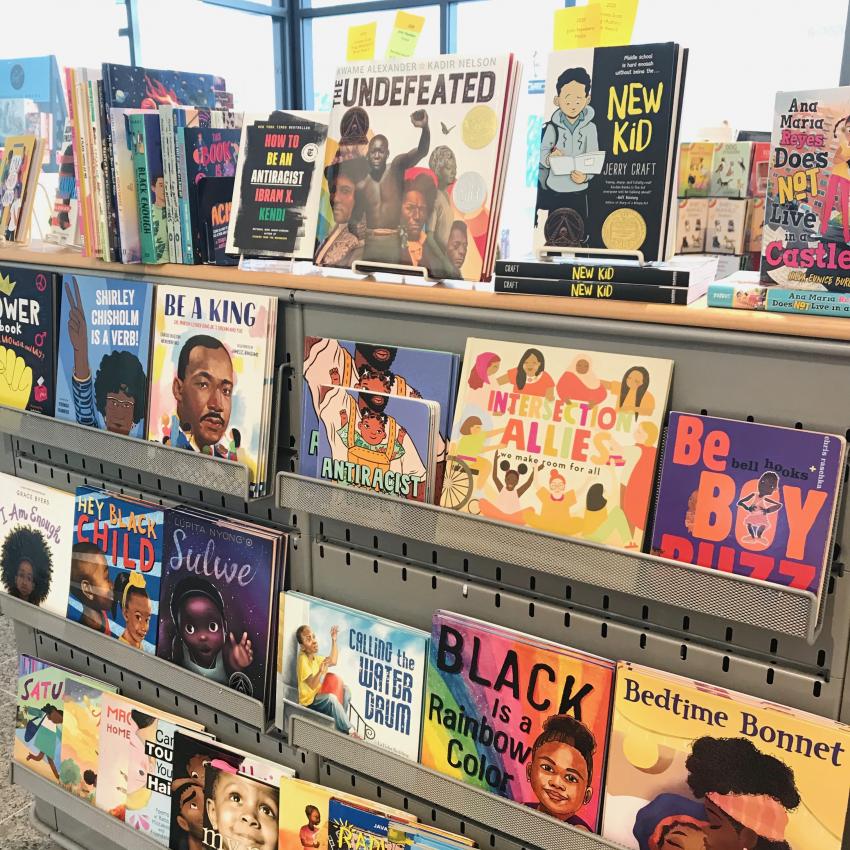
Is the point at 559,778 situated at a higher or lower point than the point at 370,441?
lower

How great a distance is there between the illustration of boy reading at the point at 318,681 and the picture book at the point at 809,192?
930mm

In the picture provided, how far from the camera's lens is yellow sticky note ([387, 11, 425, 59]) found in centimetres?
136

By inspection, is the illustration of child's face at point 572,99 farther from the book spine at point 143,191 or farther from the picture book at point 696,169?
the picture book at point 696,169

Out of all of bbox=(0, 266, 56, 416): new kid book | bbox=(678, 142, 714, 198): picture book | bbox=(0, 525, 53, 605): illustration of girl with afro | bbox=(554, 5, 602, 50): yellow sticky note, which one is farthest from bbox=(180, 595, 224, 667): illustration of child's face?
bbox=(678, 142, 714, 198): picture book

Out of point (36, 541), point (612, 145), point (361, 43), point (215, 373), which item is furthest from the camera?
point (36, 541)

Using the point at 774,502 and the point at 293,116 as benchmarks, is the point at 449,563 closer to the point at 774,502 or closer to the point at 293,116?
the point at 774,502

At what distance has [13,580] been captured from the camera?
6.50 feet

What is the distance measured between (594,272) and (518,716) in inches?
26.4

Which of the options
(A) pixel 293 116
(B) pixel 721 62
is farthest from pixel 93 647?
(B) pixel 721 62

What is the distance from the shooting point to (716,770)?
111 cm

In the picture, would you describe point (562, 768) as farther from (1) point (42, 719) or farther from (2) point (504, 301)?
(1) point (42, 719)

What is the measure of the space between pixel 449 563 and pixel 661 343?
491 mm

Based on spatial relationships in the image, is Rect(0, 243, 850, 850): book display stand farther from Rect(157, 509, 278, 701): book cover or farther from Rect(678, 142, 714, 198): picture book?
Rect(678, 142, 714, 198): picture book

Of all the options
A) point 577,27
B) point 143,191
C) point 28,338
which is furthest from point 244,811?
point 577,27
